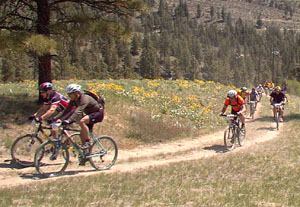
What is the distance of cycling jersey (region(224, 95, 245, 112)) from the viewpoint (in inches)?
477

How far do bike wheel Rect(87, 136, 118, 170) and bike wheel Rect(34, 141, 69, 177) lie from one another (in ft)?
2.30

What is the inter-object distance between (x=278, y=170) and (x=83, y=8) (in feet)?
30.6

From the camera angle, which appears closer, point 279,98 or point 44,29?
point 44,29

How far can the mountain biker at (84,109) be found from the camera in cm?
825

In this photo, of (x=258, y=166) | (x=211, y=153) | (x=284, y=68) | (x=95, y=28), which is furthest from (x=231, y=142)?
(x=284, y=68)

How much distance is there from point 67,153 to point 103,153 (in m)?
0.95

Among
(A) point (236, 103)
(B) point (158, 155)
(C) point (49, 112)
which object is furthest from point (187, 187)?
(A) point (236, 103)

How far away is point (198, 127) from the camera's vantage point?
50.8ft

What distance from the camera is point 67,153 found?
845 centimetres

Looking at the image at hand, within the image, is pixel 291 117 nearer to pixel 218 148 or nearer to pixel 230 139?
pixel 230 139

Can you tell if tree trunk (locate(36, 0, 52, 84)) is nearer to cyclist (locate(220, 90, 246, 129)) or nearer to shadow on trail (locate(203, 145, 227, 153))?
shadow on trail (locate(203, 145, 227, 153))

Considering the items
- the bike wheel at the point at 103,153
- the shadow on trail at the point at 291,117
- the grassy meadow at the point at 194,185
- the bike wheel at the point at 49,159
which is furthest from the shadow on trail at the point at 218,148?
the shadow on trail at the point at 291,117

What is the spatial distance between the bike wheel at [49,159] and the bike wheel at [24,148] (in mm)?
718

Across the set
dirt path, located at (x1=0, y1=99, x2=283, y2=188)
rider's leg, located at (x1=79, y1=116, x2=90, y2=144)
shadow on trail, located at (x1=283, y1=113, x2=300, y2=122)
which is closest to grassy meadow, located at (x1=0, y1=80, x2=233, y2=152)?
dirt path, located at (x1=0, y1=99, x2=283, y2=188)
